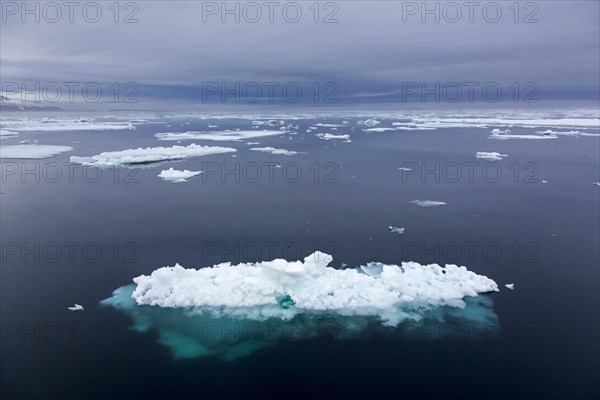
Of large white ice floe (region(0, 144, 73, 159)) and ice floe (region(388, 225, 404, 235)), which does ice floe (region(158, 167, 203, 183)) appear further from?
ice floe (region(388, 225, 404, 235))

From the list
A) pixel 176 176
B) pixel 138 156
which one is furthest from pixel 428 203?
pixel 138 156

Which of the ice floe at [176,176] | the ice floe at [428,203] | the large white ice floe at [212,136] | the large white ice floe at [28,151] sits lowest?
the ice floe at [428,203]

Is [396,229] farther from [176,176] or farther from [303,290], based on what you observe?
[176,176]

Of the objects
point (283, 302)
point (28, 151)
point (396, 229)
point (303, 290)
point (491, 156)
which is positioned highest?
point (28, 151)

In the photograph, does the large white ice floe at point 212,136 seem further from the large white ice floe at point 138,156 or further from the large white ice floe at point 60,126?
the large white ice floe at point 60,126

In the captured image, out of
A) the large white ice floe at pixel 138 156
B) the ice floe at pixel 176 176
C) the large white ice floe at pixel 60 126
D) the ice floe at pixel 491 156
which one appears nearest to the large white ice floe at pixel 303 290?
the ice floe at pixel 176 176

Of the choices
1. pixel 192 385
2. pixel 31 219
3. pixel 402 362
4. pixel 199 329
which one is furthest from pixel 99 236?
pixel 402 362

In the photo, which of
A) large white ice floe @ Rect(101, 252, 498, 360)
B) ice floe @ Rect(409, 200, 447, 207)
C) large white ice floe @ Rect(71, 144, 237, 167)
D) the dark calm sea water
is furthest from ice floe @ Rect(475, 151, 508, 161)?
large white ice floe @ Rect(101, 252, 498, 360)
